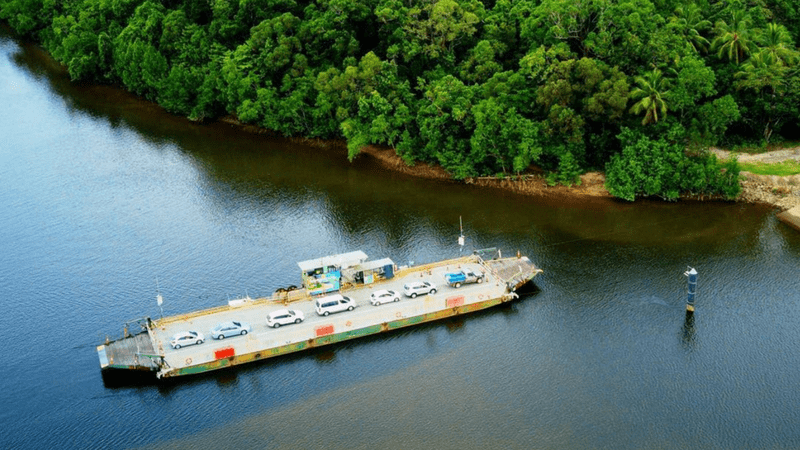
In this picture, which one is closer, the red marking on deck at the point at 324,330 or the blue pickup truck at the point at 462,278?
the red marking on deck at the point at 324,330

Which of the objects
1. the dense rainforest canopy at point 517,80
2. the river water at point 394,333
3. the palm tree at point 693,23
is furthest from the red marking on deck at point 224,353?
the palm tree at point 693,23

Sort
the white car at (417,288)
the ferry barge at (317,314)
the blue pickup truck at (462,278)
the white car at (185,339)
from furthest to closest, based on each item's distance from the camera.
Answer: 1. the blue pickup truck at (462,278)
2. the white car at (417,288)
3. the white car at (185,339)
4. the ferry barge at (317,314)

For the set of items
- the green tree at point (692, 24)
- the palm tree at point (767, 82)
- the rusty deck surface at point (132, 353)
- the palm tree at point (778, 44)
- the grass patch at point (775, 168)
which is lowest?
the rusty deck surface at point (132, 353)

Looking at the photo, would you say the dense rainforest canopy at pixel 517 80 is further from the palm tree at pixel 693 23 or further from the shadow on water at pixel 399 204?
the shadow on water at pixel 399 204

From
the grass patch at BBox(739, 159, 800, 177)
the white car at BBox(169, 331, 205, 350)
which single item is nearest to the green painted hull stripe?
the white car at BBox(169, 331, 205, 350)

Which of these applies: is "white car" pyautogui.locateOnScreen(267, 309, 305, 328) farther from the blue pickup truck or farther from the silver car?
the blue pickup truck

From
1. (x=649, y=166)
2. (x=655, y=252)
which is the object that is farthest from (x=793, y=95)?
(x=655, y=252)
